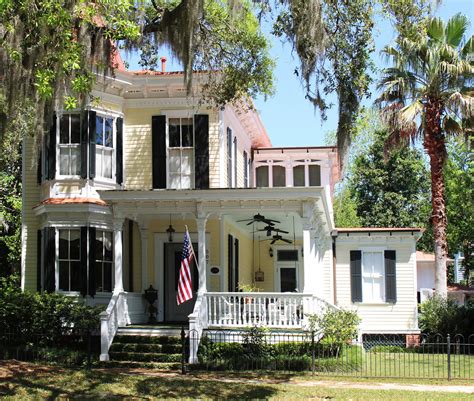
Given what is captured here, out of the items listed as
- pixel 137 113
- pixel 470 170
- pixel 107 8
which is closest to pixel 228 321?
pixel 137 113

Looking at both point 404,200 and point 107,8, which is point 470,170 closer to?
point 404,200

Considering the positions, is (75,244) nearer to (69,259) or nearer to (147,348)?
(69,259)

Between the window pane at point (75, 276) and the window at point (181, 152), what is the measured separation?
3.50 meters

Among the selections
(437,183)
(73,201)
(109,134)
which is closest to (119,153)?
(109,134)

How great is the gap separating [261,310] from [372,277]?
30.0 ft

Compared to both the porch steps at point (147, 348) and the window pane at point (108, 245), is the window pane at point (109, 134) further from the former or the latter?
the porch steps at point (147, 348)

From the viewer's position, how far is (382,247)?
2638 cm

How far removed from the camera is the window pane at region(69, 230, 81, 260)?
67.5ft

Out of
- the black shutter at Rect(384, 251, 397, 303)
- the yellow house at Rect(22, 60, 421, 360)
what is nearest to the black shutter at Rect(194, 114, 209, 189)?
the yellow house at Rect(22, 60, 421, 360)

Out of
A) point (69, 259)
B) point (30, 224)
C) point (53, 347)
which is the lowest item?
point (53, 347)

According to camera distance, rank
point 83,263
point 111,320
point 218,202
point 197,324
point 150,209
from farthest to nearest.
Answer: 1. point 83,263
2. point 150,209
3. point 218,202
4. point 111,320
5. point 197,324

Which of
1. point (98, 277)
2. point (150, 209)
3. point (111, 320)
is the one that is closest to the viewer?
point (111, 320)

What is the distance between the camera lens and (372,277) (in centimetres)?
2652

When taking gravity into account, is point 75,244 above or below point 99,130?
below
